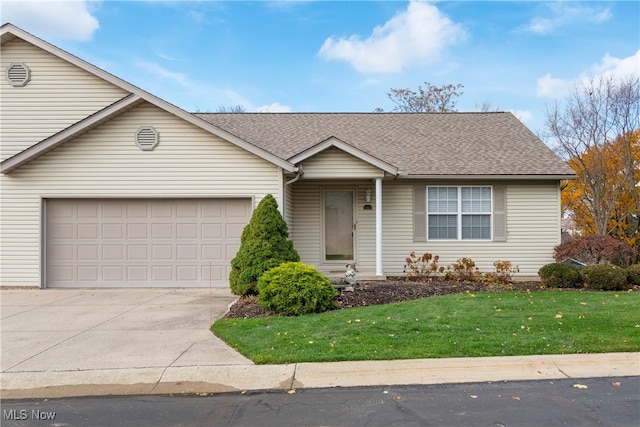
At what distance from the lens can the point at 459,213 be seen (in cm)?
1365

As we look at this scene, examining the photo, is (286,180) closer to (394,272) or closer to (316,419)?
(394,272)

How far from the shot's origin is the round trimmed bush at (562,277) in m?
11.0

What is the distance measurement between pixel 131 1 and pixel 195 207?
19.9 ft

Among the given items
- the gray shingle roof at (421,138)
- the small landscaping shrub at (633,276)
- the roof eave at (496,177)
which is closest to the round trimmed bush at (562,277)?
the small landscaping shrub at (633,276)

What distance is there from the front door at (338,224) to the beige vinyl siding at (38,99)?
7.22 metres

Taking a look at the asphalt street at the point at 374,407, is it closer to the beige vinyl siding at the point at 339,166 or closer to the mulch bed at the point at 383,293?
the mulch bed at the point at 383,293

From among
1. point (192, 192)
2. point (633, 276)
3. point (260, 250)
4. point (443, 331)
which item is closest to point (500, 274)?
point (633, 276)

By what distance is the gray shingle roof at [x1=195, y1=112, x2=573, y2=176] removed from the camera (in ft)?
44.7

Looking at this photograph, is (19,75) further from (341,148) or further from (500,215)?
(500,215)

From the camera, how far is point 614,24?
49.5ft

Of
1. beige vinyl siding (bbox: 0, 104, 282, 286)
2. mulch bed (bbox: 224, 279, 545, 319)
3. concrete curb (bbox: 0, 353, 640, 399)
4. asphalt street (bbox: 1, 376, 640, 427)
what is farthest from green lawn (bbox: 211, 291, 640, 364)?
beige vinyl siding (bbox: 0, 104, 282, 286)

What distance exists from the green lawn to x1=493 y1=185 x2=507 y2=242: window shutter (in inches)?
185

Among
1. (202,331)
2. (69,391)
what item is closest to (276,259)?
(202,331)

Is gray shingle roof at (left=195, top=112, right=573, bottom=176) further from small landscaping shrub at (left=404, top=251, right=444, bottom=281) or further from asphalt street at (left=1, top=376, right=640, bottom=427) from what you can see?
asphalt street at (left=1, top=376, right=640, bottom=427)
